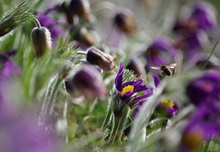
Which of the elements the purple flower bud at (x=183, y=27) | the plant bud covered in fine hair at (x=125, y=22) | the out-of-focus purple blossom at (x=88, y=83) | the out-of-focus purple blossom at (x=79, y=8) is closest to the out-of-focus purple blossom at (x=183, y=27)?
the purple flower bud at (x=183, y=27)

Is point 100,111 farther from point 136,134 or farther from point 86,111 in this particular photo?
point 136,134

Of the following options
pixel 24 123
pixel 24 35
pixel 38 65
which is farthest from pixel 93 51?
pixel 24 123

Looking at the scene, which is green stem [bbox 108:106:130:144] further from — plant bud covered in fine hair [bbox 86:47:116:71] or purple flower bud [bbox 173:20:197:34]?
purple flower bud [bbox 173:20:197:34]

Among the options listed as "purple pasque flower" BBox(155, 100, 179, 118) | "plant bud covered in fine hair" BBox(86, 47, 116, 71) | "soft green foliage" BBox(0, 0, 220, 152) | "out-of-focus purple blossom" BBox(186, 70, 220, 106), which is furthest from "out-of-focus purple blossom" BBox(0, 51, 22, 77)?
"out-of-focus purple blossom" BBox(186, 70, 220, 106)

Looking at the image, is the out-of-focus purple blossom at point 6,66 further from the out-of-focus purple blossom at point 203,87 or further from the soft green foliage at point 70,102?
the out-of-focus purple blossom at point 203,87

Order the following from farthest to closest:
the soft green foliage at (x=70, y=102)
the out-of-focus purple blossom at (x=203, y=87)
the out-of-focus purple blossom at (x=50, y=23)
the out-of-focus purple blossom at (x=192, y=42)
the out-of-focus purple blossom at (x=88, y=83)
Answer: the out-of-focus purple blossom at (x=192, y=42), the out-of-focus purple blossom at (x=50, y=23), the soft green foliage at (x=70, y=102), the out-of-focus purple blossom at (x=88, y=83), the out-of-focus purple blossom at (x=203, y=87)

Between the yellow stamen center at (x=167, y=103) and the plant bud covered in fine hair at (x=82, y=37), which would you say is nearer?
the yellow stamen center at (x=167, y=103)
